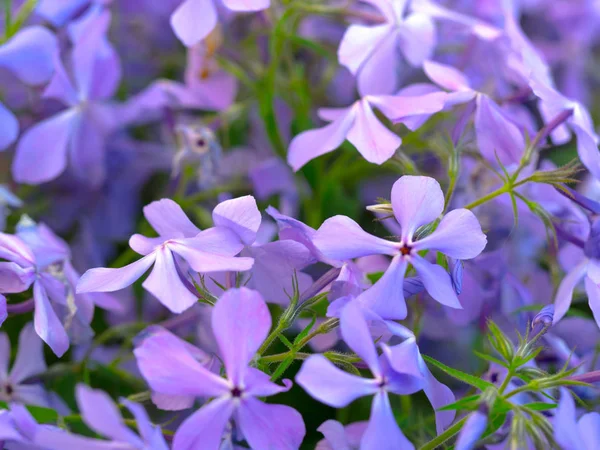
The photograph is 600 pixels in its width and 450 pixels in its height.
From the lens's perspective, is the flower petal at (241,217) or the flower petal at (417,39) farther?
the flower petal at (417,39)

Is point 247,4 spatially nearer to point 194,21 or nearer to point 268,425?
point 194,21

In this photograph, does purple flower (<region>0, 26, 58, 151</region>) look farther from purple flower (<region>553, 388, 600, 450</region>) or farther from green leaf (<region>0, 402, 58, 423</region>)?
purple flower (<region>553, 388, 600, 450</region>)

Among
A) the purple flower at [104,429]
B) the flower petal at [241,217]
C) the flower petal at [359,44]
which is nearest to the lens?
the purple flower at [104,429]

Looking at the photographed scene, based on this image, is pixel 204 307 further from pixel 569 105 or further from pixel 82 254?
pixel 569 105

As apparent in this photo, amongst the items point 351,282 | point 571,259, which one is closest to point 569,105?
point 571,259

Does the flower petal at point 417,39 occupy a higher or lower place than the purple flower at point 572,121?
higher

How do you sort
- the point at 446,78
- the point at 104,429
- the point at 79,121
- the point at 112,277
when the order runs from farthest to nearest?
the point at 79,121 → the point at 446,78 → the point at 112,277 → the point at 104,429

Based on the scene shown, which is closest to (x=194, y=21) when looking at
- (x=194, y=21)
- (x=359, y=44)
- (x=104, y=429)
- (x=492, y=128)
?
(x=194, y=21)

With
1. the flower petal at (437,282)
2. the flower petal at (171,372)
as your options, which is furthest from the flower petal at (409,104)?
the flower petal at (171,372)

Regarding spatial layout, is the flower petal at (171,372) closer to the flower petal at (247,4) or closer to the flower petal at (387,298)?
the flower petal at (387,298)
